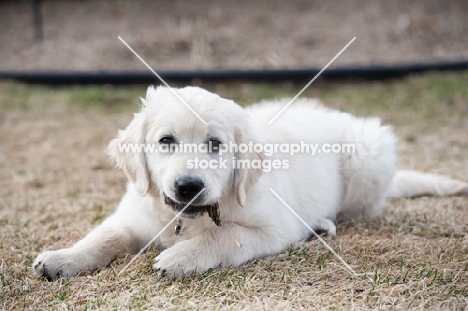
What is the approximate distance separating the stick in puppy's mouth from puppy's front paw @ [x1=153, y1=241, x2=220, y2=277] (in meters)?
0.20

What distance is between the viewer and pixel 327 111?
4930 millimetres

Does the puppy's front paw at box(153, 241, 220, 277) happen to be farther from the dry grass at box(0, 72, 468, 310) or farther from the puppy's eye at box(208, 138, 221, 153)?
the puppy's eye at box(208, 138, 221, 153)

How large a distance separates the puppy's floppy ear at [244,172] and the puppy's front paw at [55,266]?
1.04 metres

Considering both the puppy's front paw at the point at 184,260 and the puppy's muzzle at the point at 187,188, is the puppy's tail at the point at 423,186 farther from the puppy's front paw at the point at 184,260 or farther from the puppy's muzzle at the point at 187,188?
the puppy's muzzle at the point at 187,188

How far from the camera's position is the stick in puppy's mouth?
10.5 feet

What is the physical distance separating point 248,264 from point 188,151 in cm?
76

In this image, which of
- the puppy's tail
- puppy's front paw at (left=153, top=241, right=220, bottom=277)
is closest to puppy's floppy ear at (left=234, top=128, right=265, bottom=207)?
puppy's front paw at (left=153, top=241, right=220, bottom=277)

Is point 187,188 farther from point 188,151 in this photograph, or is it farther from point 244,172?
point 244,172

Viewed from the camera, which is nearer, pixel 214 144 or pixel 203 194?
pixel 203 194

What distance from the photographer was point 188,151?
3158mm

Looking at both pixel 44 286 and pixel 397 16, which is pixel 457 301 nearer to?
pixel 44 286

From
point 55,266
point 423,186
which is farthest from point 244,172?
point 423,186

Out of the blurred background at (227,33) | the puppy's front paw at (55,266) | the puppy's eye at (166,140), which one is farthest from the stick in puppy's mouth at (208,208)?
the blurred background at (227,33)

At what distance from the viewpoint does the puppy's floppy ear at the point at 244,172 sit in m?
3.37
